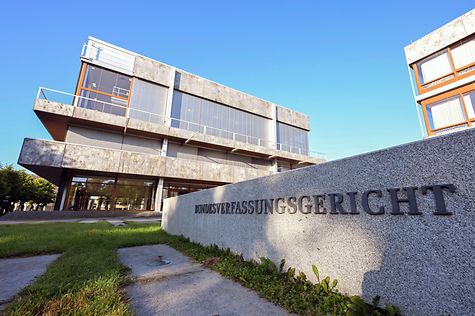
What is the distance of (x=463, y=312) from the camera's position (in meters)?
Result: 1.75

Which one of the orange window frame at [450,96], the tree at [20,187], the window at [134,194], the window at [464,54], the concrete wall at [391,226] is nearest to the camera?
the concrete wall at [391,226]

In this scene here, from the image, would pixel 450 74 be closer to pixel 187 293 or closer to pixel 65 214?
pixel 187 293

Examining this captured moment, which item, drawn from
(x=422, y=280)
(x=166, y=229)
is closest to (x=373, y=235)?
(x=422, y=280)

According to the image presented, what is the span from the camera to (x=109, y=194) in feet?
61.6

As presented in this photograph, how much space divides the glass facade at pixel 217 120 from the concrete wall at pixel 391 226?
20.5m

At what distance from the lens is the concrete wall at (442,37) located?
12.6 m

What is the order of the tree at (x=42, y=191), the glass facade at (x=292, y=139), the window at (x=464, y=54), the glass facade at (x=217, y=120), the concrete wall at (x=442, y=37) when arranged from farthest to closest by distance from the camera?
the glass facade at (x=292, y=139)
the tree at (x=42, y=191)
the glass facade at (x=217, y=120)
the concrete wall at (x=442, y=37)
the window at (x=464, y=54)

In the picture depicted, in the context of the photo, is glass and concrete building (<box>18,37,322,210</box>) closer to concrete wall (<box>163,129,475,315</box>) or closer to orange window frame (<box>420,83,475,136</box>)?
orange window frame (<box>420,83,475,136</box>)

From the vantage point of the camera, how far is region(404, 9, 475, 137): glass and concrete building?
1238 cm

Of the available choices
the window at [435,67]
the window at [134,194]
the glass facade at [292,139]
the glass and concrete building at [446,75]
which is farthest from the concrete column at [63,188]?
the window at [435,67]

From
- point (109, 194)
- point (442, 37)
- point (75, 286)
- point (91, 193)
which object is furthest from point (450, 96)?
point (91, 193)

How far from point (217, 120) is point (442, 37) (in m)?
19.6

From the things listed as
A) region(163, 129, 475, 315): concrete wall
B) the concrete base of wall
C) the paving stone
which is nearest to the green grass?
the paving stone

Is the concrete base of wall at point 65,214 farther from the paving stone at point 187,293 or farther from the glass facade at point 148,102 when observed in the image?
the paving stone at point 187,293
